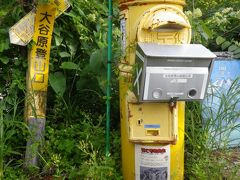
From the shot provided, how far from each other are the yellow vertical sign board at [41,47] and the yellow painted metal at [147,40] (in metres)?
0.76

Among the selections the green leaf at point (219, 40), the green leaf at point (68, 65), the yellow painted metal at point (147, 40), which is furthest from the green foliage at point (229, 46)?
the green leaf at point (68, 65)

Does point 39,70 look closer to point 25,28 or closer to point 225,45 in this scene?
point 25,28

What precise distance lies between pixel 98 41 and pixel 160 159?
1468 mm

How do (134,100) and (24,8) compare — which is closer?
(134,100)

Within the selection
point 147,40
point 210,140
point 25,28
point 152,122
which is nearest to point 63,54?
point 25,28

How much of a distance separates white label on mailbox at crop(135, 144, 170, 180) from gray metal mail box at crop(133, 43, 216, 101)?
42 centimetres

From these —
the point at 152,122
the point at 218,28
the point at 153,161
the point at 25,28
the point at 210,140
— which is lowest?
the point at 153,161

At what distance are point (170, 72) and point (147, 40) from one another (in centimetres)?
35

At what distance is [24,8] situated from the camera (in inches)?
141

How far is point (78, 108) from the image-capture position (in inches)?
157

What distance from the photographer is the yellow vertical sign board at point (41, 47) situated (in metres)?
3.48

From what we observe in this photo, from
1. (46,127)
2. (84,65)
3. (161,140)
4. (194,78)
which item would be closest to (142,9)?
(194,78)

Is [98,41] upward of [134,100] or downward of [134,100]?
upward

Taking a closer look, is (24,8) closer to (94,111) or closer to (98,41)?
(98,41)
